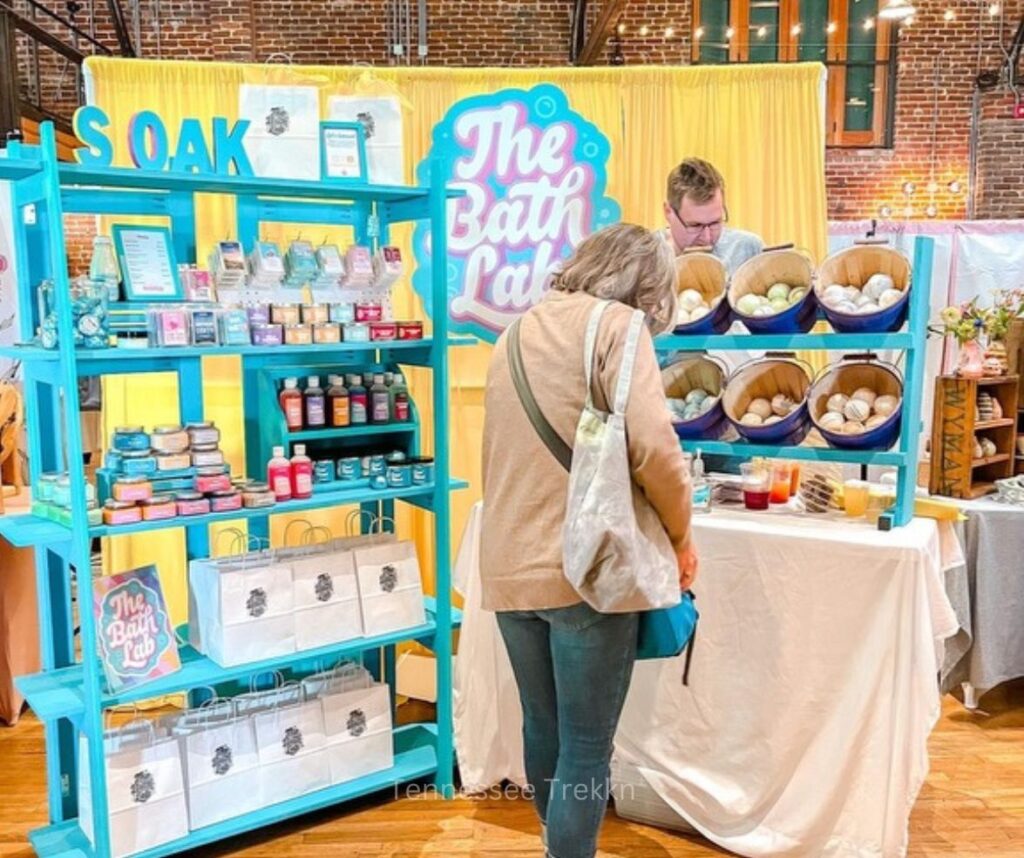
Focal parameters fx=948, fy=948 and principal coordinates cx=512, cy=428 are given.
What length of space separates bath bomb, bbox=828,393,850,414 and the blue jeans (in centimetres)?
86

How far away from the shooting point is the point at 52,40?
6.75m

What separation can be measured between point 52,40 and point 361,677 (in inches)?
237

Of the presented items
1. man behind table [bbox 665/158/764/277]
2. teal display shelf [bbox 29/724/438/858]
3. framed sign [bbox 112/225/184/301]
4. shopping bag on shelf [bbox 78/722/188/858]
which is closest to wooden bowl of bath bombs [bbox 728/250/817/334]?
man behind table [bbox 665/158/764/277]

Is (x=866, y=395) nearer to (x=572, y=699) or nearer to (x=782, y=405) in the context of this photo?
(x=782, y=405)

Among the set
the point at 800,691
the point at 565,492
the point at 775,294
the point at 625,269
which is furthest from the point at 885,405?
the point at 565,492

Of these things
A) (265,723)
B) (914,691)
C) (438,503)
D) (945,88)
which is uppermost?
(945,88)

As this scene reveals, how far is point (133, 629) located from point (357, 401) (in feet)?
2.69

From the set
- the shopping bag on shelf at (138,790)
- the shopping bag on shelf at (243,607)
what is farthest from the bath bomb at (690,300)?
the shopping bag on shelf at (138,790)

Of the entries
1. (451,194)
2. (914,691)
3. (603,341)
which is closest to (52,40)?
(451,194)

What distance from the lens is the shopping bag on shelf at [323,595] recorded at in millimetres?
2578

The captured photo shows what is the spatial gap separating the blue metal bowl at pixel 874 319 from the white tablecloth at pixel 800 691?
0.48 metres

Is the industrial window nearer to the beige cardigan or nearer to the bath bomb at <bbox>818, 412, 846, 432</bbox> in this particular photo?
the bath bomb at <bbox>818, 412, 846, 432</bbox>

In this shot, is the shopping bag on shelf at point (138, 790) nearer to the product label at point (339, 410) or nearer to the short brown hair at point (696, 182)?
the product label at point (339, 410)

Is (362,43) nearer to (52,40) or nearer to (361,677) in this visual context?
(52,40)
